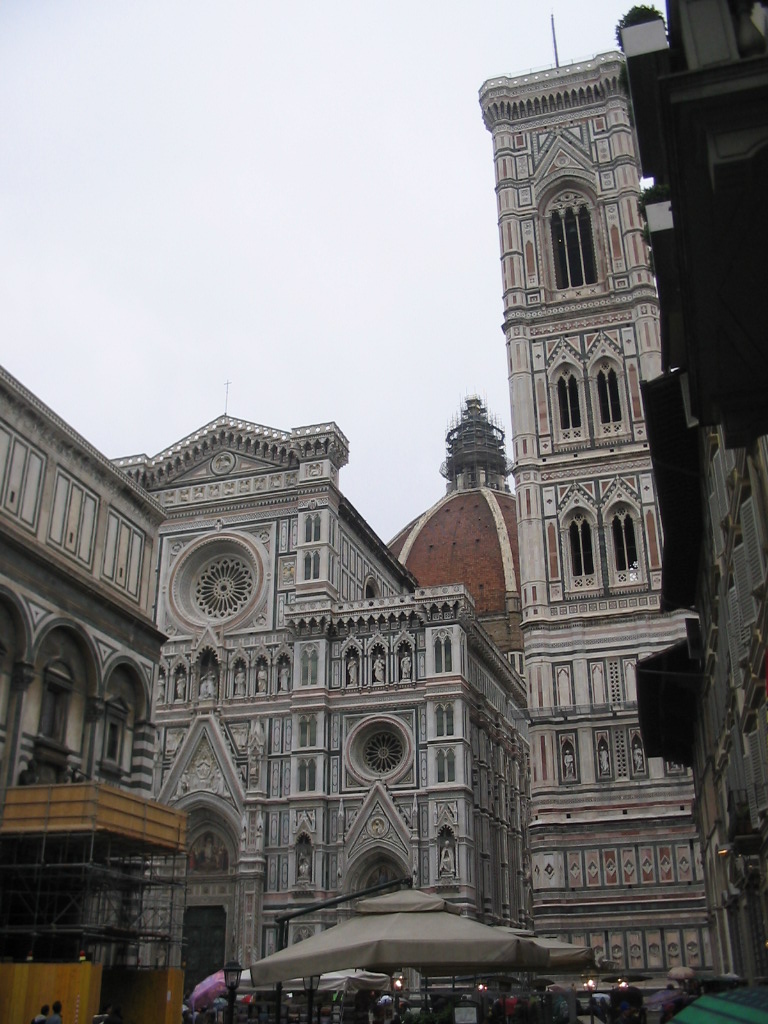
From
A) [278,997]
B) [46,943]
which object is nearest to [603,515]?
[46,943]

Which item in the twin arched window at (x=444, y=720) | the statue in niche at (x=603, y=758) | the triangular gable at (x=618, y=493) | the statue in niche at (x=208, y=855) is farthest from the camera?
the statue in niche at (x=208, y=855)

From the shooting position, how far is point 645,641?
3762cm

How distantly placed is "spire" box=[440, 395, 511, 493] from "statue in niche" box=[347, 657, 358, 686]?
2528 inches

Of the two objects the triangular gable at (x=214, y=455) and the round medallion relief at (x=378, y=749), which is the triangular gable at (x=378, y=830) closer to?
the round medallion relief at (x=378, y=749)

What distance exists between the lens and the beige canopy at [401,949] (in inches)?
450

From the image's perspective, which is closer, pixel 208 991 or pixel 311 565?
pixel 208 991

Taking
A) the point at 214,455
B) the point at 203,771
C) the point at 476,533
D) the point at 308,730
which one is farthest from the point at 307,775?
the point at 476,533

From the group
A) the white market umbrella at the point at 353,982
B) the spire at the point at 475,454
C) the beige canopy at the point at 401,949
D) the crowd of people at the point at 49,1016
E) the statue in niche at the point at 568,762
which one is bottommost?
the crowd of people at the point at 49,1016

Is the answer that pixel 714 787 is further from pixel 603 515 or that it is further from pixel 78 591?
pixel 603 515

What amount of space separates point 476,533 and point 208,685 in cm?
5242

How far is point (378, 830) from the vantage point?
128 feet

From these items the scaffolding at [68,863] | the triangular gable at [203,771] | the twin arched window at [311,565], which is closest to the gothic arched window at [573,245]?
the twin arched window at [311,565]

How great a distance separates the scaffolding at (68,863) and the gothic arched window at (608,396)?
25.9m

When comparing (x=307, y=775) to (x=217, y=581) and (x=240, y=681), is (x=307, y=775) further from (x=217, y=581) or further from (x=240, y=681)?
(x=217, y=581)
